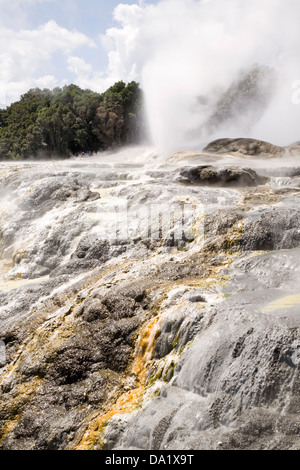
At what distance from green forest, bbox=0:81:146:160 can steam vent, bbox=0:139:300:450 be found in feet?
76.3

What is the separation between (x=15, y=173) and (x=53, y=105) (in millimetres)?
22094

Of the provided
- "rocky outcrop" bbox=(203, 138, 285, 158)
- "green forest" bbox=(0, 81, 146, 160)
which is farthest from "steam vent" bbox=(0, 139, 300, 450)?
"green forest" bbox=(0, 81, 146, 160)

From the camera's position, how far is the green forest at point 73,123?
3388cm

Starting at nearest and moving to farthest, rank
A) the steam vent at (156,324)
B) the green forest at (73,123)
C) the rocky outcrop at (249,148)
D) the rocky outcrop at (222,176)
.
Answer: the steam vent at (156,324)
the rocky outcrop at (222,176)
the rocky outcrop at (249,148)
the green forest at (73,123)

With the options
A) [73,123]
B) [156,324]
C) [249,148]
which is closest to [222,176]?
[249,148]

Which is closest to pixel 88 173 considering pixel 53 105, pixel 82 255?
pixel 82 255

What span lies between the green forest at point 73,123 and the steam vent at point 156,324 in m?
23.3

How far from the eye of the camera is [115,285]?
7484 mm

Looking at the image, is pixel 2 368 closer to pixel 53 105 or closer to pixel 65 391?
pixel 65 391

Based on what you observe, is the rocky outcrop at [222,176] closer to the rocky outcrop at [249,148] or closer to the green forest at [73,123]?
the rocky outcrop at [249,148]

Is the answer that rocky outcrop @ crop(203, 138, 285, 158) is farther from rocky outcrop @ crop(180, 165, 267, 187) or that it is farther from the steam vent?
the steam vent

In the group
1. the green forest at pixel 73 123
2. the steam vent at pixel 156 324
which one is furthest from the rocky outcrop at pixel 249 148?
the green forest at pixel 73 123

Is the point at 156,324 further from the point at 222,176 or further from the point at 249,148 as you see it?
the point at 249,148

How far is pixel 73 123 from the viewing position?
116 ft
